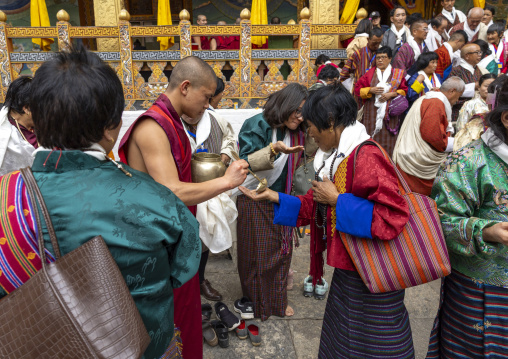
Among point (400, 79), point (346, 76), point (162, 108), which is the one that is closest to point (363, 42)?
point (346, 76)

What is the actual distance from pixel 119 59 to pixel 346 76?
14.0ft

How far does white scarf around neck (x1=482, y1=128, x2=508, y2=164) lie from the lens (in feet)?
4.61

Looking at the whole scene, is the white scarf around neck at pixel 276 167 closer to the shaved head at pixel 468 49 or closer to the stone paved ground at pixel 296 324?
the stone paved ground at pixel 296 324

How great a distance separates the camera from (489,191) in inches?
57.5

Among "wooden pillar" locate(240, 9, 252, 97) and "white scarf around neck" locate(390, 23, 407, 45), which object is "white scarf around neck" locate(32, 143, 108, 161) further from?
"white scarf around neck" locate(390, 23, 407, 45)

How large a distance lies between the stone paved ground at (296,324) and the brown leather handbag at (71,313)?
1.93m

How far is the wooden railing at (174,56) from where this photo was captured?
6.22 meters

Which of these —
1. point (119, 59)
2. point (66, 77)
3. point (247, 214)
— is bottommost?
point (247, 214)

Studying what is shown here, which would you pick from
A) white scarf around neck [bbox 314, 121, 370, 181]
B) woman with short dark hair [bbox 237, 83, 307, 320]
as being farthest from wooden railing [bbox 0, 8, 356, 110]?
white scarf around neck [bbox 314, 121, 370, 181]

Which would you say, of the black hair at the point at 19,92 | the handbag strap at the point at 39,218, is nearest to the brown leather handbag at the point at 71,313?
the handbag strap at the point at 39,218

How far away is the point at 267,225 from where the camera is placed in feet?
9.08

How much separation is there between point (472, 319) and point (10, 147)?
3.09m

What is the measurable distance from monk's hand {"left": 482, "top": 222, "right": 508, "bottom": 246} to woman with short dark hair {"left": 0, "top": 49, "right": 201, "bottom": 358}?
1.21 meters

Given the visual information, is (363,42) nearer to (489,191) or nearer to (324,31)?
(324,31)
